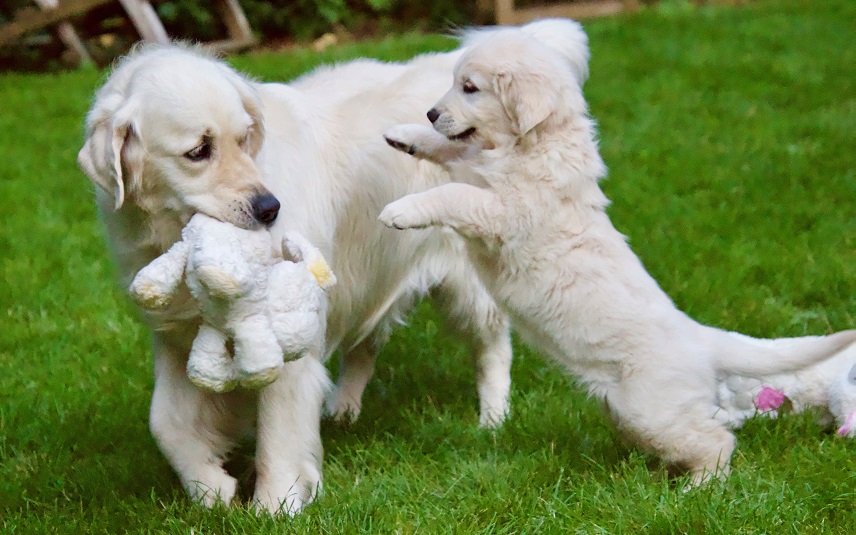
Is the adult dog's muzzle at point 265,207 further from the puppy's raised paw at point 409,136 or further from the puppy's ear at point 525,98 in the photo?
A: the puppy's ear at point 525,98

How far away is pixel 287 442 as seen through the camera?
3.38m

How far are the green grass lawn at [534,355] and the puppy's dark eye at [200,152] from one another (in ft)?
3.38

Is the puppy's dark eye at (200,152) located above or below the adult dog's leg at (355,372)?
above

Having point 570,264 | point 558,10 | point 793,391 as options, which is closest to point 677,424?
point 570,264

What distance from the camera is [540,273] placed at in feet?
10.9

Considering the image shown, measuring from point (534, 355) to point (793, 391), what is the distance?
3.71 feet

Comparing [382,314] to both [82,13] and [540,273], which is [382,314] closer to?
[540,273]

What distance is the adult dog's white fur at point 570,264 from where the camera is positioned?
3.25 metres

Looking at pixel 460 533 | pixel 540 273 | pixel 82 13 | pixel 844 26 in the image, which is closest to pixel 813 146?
pixel 844 26

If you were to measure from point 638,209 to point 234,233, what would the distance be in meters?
3.54

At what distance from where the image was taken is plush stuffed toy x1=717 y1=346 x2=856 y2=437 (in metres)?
3.71

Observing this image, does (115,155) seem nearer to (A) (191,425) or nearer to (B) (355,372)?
(A) (191,425)

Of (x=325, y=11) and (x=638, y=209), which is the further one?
(x=325, y=11)

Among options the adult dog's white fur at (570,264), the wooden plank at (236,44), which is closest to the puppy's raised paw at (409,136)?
the adult dog's white fur at (570,264)
